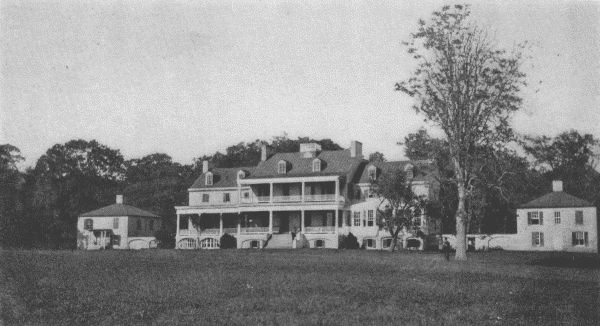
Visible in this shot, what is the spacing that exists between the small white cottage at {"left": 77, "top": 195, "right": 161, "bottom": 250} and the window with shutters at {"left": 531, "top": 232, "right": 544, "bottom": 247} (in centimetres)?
3433

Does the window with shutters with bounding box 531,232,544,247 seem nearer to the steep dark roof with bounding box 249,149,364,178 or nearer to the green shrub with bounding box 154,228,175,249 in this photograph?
the steep dark roof with bounding box 249,149,364,178

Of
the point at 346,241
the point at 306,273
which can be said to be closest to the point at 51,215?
the point at 346,241

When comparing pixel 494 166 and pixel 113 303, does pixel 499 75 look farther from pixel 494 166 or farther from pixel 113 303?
pixel 113 303

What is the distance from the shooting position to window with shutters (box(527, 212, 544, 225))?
53312 mm

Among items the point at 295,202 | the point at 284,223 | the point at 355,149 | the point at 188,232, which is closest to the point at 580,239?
the point at 355,149

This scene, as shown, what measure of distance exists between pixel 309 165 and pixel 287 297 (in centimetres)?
4551

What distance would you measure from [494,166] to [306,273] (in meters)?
18.9

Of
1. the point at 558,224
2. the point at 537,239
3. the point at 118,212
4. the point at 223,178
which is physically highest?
the point at 223,178

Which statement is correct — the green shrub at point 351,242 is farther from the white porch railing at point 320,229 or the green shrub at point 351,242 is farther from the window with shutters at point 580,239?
the window with shutters at point 580,239

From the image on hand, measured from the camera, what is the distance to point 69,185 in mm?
74625

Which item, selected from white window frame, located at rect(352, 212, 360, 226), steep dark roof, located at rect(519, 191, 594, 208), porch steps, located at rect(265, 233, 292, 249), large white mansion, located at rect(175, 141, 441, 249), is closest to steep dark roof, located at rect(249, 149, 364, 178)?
large white mansion, located at rect(175, 141, 441, 249)

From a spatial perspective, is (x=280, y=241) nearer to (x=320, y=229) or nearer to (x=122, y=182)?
(x=320, y=229)

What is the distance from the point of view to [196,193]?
212ft

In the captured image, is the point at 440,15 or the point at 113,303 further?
the point at 440,15
